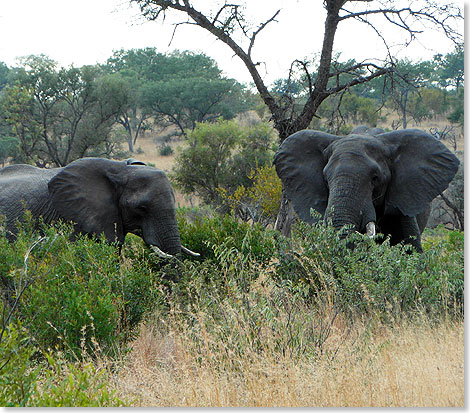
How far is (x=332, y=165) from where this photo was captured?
780cm

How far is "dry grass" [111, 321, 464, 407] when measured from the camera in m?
4.06

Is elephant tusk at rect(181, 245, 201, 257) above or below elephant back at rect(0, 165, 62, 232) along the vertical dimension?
below

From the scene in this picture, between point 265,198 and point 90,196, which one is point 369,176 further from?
point 265,198

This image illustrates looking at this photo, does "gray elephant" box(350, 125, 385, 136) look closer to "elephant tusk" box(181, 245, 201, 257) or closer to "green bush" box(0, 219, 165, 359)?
"elephant tusk" box(181, 245, 201, 257)

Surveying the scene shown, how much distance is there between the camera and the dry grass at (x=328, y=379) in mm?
4059

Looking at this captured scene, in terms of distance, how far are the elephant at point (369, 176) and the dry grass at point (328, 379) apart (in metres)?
2.61

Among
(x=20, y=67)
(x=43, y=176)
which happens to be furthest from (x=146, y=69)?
(x=43, y=176)

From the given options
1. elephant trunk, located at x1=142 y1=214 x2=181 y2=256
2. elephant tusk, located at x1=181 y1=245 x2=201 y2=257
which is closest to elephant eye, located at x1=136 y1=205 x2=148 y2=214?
elephant trunk, located at x1=142 y1=214 x2=181 y2=256

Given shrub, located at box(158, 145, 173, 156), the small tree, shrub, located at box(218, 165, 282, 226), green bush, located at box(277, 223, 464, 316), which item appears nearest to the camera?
green bush, located at box(277, 223, 464, 316)

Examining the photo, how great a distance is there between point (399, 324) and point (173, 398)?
2.30m

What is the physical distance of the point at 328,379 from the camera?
4.18 metres

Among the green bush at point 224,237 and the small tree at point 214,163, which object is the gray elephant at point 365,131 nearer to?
the green bush at point 224,237

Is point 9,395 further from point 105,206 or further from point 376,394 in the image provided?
point 105,206

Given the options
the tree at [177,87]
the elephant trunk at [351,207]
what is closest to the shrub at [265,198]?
the elephant trunk at [351,207]
